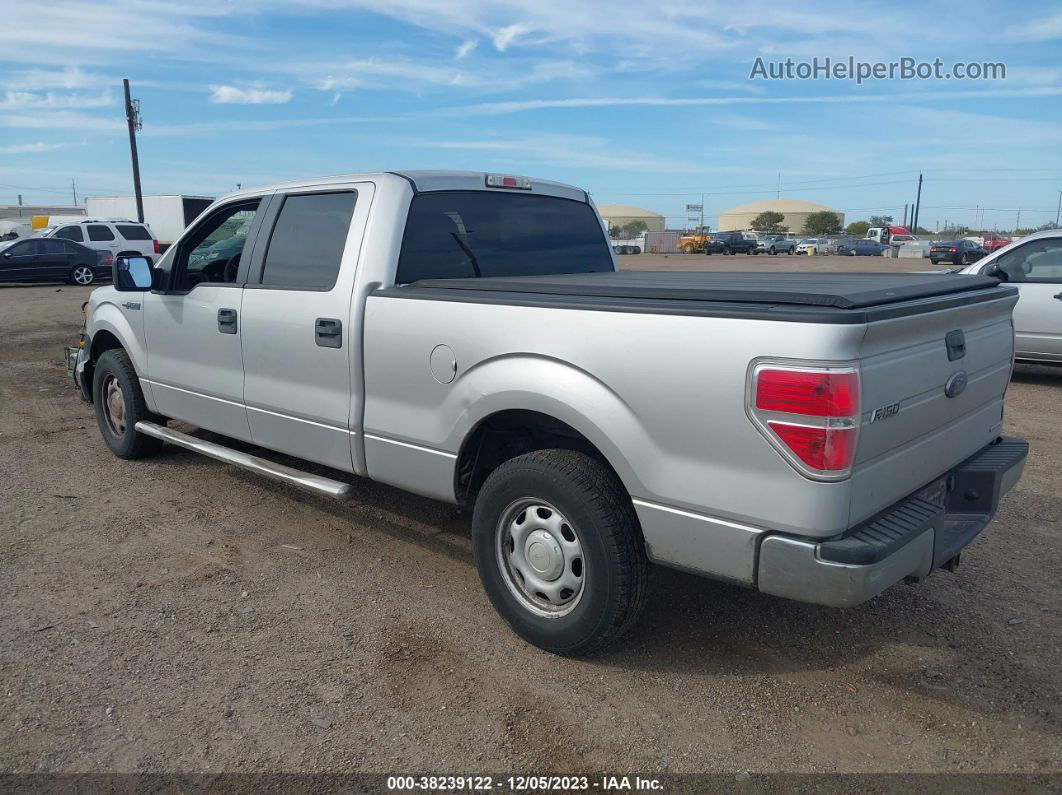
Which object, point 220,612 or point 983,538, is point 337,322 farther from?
point 983,538

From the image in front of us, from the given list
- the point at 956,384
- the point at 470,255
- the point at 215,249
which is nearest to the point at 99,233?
the point at 215,249

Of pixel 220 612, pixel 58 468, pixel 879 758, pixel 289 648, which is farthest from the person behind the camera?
pixel 58 468

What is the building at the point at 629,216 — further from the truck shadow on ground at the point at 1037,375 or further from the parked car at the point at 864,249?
the truck shadow on ground at the point at 1037,375

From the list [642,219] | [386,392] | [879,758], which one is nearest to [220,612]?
[386,392]

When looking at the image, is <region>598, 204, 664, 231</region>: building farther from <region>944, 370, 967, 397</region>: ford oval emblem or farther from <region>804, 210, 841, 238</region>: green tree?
<region>944, 370, 967, 397</region>: ford oval emblem

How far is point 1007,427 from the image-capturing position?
7305 mm

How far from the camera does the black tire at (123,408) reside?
5.90 meters

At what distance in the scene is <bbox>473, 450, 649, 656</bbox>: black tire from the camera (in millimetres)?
3176

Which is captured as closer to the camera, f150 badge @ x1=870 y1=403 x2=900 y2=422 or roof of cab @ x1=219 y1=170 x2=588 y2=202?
f150 badge @ x1=870 y1=403 x2=900 y2=422

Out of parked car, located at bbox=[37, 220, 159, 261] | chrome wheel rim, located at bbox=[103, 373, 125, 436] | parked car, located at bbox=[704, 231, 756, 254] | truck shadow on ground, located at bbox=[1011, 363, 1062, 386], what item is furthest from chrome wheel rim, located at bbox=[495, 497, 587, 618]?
parked car, located at bbox=[704, 231, 756, 254]

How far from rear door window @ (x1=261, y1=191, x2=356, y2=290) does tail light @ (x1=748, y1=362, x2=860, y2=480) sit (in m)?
2.37

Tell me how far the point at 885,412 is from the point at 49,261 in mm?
24563

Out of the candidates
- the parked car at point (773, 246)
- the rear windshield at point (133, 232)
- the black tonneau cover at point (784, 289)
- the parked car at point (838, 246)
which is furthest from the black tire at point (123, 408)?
the parked car at point (838, 246)

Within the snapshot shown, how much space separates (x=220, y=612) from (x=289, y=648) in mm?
528
